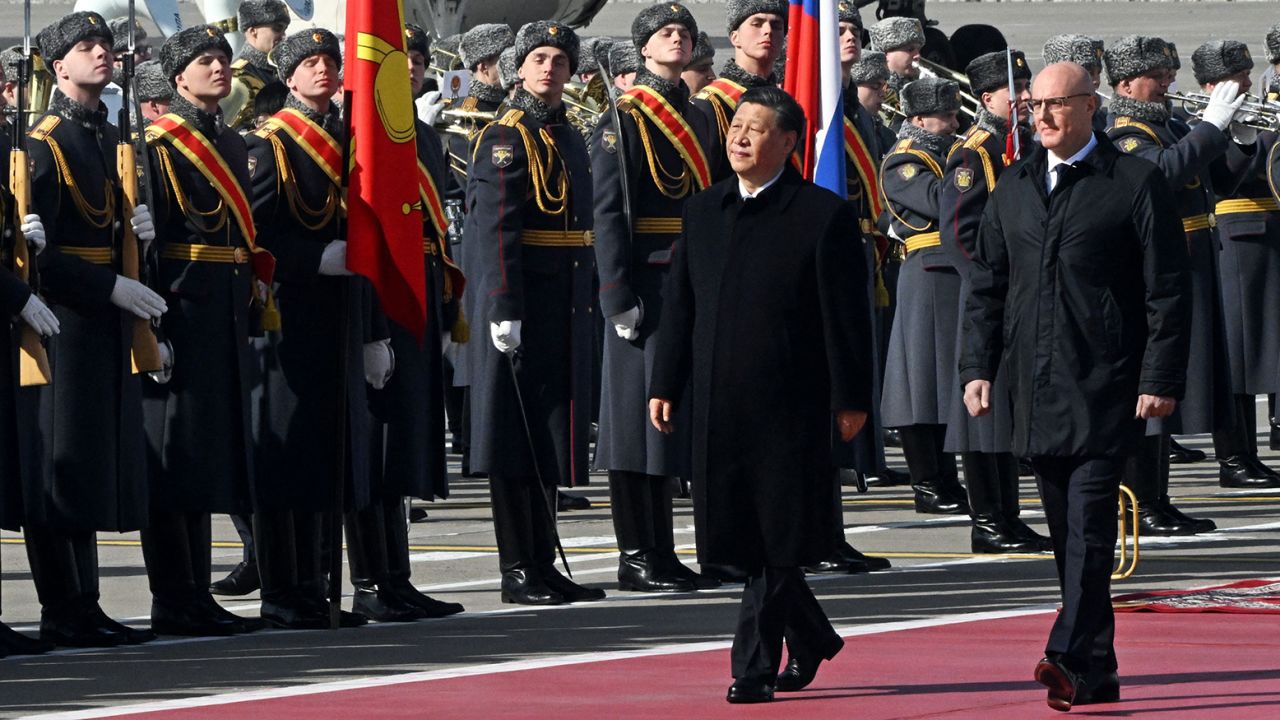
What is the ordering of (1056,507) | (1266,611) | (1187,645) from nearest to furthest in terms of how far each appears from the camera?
1. (1056,507)
2. (1187,645)
3. (1266,611)

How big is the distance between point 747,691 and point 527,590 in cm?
258

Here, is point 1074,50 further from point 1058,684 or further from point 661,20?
point 1058,684

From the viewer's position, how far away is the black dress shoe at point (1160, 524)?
12.0 meters

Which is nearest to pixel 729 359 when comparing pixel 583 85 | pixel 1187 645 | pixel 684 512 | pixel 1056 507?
pixel 1056 507

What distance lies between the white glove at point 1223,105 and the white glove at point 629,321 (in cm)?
297

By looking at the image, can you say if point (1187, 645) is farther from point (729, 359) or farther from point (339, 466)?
point (339, 466)

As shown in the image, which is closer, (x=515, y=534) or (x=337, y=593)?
(x=337, y=593)

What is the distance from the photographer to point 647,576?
10.5 m

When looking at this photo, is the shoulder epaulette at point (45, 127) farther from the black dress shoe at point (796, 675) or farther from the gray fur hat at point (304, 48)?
the black dress shoe at point (796, 675)

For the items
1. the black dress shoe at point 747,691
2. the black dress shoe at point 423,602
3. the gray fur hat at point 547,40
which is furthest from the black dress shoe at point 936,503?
the black dress shoe at point 747,691

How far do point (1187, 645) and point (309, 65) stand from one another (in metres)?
3.46

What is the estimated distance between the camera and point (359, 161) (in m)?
9.37

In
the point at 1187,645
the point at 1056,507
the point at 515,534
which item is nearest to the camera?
the point at 1056,507

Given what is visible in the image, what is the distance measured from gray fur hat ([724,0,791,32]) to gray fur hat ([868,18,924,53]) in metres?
5.64
